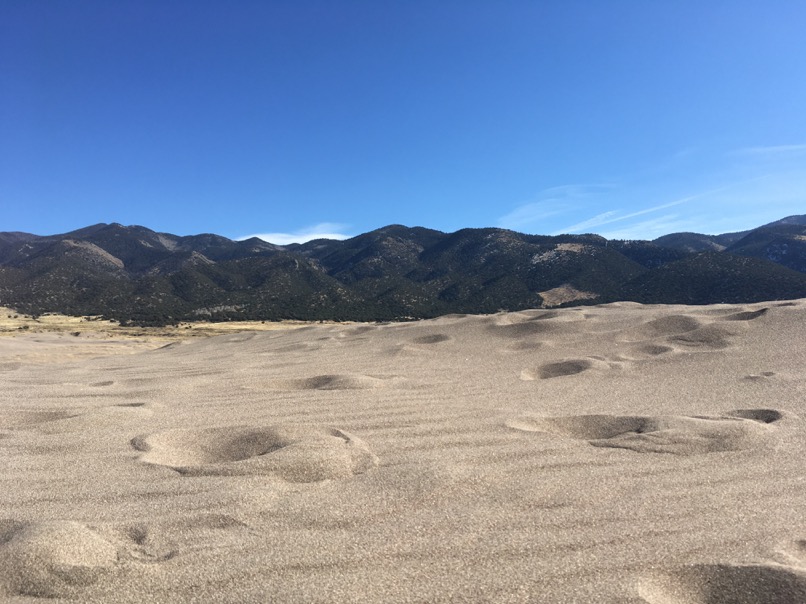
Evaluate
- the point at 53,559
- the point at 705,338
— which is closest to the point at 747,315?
the point at 705,338

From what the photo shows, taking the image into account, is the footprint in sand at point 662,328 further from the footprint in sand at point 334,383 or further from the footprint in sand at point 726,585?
A: the footprint in sand at point 726,585

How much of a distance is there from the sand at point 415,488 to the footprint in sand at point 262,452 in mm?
26

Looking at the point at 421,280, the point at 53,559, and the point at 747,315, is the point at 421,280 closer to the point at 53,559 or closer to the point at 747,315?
the point at 747,315

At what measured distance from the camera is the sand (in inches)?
94.6

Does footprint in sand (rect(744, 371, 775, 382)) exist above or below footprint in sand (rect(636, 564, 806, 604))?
above

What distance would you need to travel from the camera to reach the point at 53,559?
2.49m

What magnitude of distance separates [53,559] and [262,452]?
2.03 meters

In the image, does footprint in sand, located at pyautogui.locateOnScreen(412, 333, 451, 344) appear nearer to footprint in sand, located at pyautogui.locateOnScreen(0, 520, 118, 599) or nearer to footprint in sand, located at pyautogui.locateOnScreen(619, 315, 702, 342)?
footprint in sand, located at pyautogui.locateOnScreen(619, 315, 702, 342)

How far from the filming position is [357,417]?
18.1 feet

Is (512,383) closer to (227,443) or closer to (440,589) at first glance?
(227,443)

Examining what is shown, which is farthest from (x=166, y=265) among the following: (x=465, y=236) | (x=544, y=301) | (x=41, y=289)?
(x=544, y=301)

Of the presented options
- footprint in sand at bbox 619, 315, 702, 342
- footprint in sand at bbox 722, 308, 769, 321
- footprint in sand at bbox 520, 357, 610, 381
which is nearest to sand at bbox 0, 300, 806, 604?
footprint in sand at bbox 520, 357, 610, 381

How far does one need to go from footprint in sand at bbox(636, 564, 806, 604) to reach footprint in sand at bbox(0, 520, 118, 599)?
2582mm

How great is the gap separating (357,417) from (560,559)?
3.24 metres
